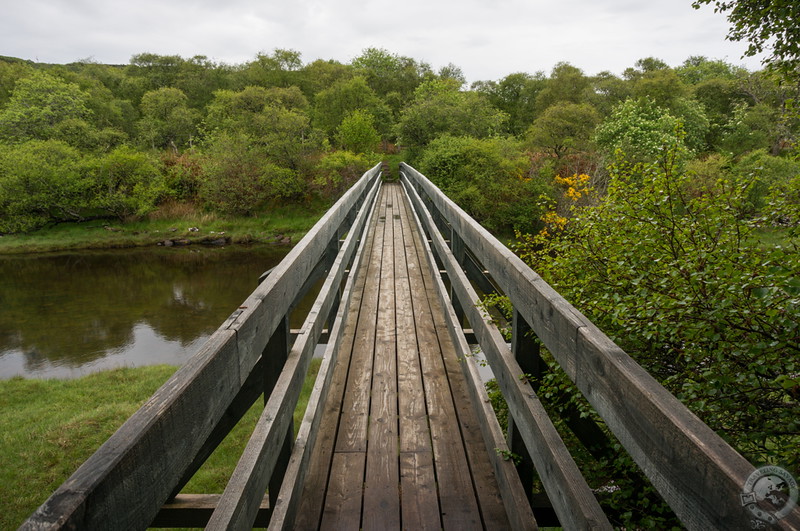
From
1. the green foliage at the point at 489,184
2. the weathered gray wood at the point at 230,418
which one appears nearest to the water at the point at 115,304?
the green foliage at the point at 489,184

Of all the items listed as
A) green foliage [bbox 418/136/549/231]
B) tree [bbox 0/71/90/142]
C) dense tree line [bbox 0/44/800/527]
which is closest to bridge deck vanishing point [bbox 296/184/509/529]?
dense tree line [bbox 0/44/800/527]

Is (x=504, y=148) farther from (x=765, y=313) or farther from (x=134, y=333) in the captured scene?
(x=765, y=313)

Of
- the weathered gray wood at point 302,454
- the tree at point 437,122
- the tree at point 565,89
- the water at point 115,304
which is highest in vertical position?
the tree at point 565,89

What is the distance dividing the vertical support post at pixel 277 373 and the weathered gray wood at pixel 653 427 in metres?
1.18

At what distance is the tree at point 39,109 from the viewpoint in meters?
33.5

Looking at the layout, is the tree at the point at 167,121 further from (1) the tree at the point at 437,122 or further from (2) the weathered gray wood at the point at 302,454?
(2) the weathered gray wood at the point at 302,454

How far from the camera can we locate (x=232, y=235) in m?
29.2

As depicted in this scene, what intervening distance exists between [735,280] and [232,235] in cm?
2960

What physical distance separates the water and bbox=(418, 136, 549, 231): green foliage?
10.3m

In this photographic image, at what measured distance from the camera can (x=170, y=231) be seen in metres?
29.5

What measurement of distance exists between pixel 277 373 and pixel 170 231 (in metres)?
30.7

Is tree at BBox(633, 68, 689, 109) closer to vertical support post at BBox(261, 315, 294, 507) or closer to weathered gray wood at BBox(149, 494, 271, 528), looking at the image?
vertical support post at BBox(261, 315, 294, 507)

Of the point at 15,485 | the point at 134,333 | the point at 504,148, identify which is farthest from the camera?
the point at 504,148

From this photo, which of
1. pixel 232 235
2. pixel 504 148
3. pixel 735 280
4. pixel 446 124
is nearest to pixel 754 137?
pixel 504 148
